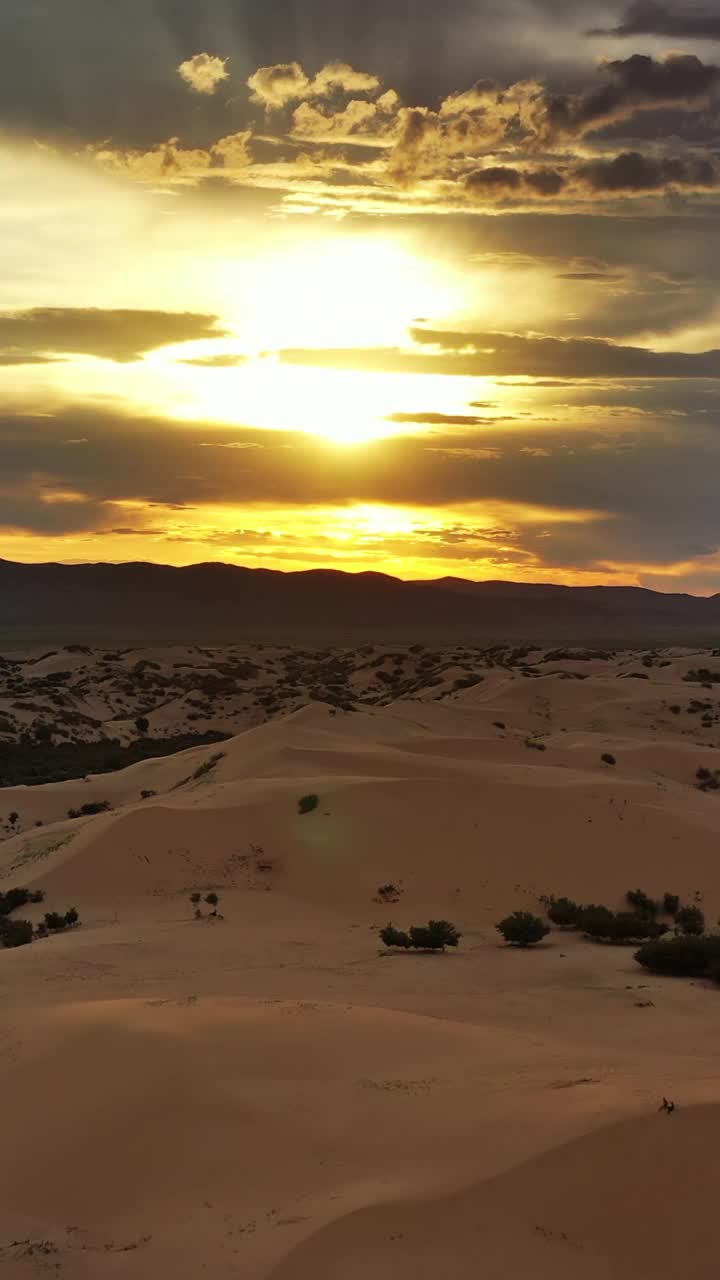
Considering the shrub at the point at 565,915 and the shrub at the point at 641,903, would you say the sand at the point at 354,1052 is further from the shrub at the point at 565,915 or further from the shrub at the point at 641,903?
the shrub at the point at 565,915

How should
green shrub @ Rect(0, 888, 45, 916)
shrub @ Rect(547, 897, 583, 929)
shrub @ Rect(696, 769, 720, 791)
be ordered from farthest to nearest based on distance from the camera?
shrub @ Rect(696, 769, 720, 791), green shrub @ Rect(0, 888, 45, 916), shrub @ Rect(547, 897, 583, 929)

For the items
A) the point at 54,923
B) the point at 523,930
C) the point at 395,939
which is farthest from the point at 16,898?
the point at 523,930

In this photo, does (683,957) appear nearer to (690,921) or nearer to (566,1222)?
(690,921)

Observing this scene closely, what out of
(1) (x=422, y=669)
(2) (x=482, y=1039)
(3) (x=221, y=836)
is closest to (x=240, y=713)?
(1) (x=422, y=669)

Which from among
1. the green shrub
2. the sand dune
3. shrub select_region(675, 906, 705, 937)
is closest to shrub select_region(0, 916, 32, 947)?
the green shrub

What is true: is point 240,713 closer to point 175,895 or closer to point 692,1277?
point 175,895

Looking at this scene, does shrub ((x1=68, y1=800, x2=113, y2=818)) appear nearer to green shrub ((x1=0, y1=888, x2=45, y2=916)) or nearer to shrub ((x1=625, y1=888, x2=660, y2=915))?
green shrub ((x1=0, y1=888, x2=45, y2=916))
